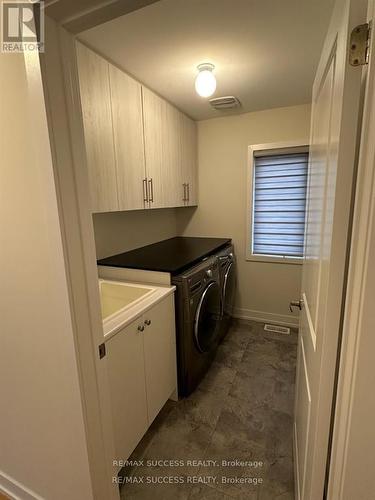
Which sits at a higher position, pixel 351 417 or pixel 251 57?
pixel 251 57

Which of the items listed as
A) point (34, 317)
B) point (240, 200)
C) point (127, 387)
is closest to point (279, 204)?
point (240, 200)

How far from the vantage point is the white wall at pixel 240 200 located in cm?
271

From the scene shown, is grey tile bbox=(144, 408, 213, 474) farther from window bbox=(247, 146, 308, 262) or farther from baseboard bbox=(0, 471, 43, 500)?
window bbox=(247, 146, 308, 262)

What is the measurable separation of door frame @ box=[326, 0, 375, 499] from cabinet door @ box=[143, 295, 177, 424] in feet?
3.37

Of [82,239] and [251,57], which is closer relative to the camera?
[82,239]

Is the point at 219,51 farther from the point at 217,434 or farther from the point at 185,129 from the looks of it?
the point at 217,434

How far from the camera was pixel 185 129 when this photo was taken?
2.68m

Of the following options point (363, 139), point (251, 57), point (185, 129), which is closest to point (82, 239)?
point (363, 139)

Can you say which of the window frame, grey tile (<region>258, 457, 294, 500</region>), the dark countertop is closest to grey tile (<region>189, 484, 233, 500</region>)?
grey tile (<region>258, 457, 294, 500</region>)

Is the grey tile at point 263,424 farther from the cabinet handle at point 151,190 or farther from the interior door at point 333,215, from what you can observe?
the cabinet handle at point 151,190

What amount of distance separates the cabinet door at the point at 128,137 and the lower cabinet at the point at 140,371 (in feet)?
2.66

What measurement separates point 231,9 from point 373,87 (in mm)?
1115

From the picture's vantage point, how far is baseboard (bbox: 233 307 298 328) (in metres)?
2.96

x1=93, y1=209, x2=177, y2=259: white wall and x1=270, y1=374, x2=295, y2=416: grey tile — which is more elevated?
x1=93, y1=209, x2=177, y2=259: white wall
